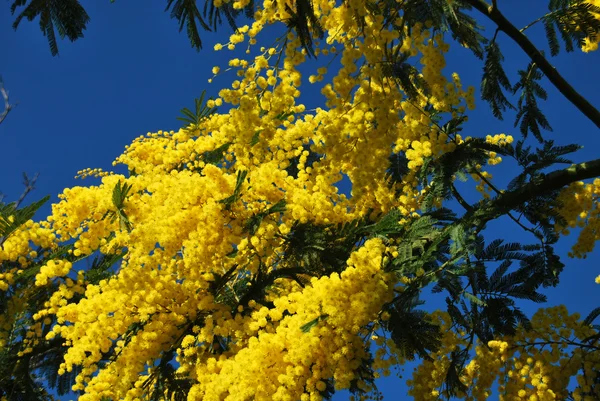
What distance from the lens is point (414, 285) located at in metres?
4.04

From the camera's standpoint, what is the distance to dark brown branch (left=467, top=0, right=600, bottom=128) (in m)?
4.47

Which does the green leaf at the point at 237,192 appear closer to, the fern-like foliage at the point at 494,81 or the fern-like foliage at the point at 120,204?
the fern-like foliage at the point at 120,204

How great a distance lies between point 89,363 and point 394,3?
156 inches

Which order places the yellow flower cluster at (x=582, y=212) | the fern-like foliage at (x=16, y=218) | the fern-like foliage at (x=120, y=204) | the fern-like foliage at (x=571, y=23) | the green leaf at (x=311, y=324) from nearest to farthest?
1. the green leaf at (x=311, y=324)
2. the fern-like foliage at (x=571, y=23)
3. the yellow flower cluster at (x=582, y=212)
4. the fern-like foliage at (x=120, y=204)
5. the fern-like foliage at (x=16, y=218)

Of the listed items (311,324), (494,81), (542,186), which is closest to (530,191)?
(542,186)

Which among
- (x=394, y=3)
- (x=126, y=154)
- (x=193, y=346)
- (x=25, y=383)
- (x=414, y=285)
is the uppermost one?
(x=126, y=154)

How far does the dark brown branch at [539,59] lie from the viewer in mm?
4469

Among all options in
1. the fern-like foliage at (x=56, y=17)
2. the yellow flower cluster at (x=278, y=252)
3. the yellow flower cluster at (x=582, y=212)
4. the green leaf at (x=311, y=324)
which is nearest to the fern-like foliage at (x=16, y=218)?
the yellow flower cluster at (x=278, y=252)

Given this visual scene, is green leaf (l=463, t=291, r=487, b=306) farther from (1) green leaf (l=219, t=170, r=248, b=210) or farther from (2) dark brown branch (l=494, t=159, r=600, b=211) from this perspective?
(1) green leaf (l=219, t=170, r=248, b=210)

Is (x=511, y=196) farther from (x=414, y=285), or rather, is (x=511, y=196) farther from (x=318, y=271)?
(x=318, y=271)

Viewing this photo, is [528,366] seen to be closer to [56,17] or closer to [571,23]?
[571,23]

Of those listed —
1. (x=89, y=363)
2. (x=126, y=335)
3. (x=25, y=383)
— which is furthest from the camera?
(x=25, y=383)

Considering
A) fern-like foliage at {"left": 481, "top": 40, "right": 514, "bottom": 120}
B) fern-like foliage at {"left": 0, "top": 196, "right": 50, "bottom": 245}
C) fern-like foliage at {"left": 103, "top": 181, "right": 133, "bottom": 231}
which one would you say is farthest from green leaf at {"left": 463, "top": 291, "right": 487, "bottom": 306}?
fern-like foliage at {"left": 0, "top": 196, "right": 50, "bottom": 245}

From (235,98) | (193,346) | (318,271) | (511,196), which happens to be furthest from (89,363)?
(511,196)
